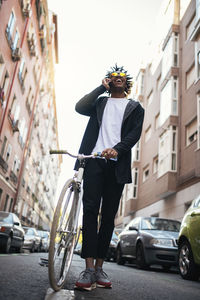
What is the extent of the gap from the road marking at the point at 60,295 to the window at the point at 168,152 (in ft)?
56.8

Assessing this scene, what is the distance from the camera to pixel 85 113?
3.84 metres

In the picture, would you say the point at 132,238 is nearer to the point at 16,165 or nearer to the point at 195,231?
the point at 195,231

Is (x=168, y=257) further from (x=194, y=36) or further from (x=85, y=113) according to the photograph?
(x=194, y=36)

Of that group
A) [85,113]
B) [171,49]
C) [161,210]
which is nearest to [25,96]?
[171,49]

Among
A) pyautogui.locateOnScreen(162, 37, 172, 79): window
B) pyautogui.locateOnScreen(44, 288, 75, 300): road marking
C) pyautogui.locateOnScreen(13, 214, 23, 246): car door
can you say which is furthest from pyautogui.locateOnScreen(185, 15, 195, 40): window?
pyautogui.locateOnScreen(44, 288, 75, 300): road marking

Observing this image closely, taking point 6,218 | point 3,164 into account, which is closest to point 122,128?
point 6,218

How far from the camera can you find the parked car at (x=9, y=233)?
10961 mm

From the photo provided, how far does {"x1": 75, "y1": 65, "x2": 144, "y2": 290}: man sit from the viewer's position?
10.7 feet

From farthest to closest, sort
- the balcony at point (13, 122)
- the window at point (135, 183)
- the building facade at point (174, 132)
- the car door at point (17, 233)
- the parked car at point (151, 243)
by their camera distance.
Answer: the window at point (135, 183), the balcony at point (13, 122), the building facade at point (174, 132), the car door at point (17, 233), the parked car at point (151, 243)

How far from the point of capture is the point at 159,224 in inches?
415

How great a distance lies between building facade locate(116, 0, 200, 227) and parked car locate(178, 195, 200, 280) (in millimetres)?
8644

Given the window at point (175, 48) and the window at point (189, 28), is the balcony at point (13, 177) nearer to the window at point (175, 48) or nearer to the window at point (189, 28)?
the window at point (175, 48)

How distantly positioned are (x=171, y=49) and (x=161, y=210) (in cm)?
1034

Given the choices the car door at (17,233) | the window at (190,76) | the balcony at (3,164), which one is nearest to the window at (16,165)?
the balcony at (3,164)
